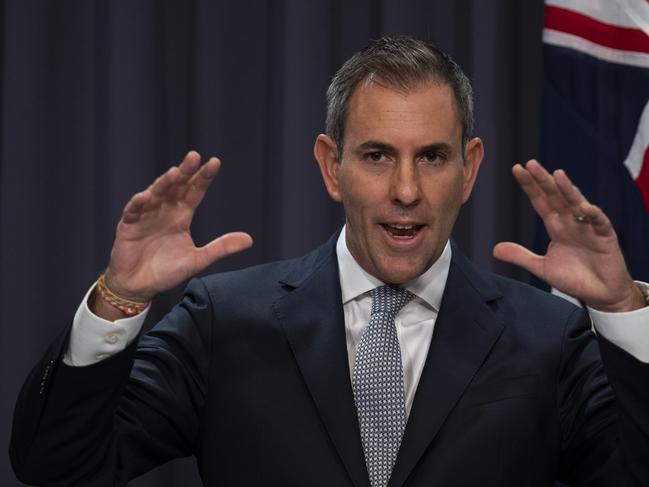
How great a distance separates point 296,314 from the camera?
1.73m

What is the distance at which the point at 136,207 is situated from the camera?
4.76 feet

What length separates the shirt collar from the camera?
68.8 inches

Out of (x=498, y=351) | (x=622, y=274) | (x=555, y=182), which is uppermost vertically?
(x=555, y=182)

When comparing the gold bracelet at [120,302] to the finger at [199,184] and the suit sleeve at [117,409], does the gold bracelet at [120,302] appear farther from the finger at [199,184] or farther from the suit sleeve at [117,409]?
the finger at [199,184]

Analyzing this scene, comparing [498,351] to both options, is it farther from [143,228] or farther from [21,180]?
[21,180]

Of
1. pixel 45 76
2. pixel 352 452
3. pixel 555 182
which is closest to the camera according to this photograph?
pixel 555 182

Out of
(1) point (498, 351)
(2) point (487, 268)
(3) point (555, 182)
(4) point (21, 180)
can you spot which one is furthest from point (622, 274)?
(4) point (21, 180)

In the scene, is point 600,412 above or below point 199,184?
below

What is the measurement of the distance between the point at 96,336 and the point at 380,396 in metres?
0.43

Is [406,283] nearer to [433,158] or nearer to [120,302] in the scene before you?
[433,158]

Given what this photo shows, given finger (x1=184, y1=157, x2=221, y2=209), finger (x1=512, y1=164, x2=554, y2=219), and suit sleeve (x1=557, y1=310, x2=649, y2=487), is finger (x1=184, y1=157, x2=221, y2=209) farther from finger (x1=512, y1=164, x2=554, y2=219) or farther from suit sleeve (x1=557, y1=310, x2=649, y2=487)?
suit sleeve (x1=557, y1=310, x2=649, y2=487)

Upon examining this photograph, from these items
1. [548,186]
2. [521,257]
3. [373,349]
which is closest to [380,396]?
[373,349]

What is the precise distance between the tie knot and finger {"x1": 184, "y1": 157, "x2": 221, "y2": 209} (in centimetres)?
36

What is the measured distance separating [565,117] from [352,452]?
4.11ft
